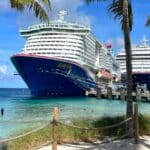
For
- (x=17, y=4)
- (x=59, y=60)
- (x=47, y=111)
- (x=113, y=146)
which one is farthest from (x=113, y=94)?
(x=113, y=146)

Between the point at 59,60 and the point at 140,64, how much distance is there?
25468mm

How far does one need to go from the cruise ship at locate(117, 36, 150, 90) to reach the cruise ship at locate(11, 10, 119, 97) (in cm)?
589

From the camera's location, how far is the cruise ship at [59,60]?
72125mm

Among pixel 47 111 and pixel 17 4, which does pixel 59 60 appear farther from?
pixel 17 4

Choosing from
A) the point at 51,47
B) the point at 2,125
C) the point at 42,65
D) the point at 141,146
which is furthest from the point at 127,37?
the point at 51,47

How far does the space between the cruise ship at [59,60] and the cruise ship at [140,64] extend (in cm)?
589

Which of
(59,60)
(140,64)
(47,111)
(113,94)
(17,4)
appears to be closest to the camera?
(17,4)

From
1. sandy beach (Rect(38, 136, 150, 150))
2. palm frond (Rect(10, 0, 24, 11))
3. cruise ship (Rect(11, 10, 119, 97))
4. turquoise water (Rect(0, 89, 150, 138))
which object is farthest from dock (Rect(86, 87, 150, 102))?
palm frond (Rect(10, 0, 24, 11))

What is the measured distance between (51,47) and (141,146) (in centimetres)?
6629

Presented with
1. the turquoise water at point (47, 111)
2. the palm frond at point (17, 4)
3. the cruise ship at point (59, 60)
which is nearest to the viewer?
the palm frond at point (17, 4)

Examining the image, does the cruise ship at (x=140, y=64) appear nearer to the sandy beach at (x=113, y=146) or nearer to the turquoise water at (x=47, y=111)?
the turquoise water at (x=47, y=111)

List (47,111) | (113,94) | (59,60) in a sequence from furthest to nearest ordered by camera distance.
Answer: (113,94) < (59,60) < (47,111)

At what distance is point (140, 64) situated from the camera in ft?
306

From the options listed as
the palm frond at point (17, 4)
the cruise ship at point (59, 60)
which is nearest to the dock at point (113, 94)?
the cruise ship at point (59, 60)
